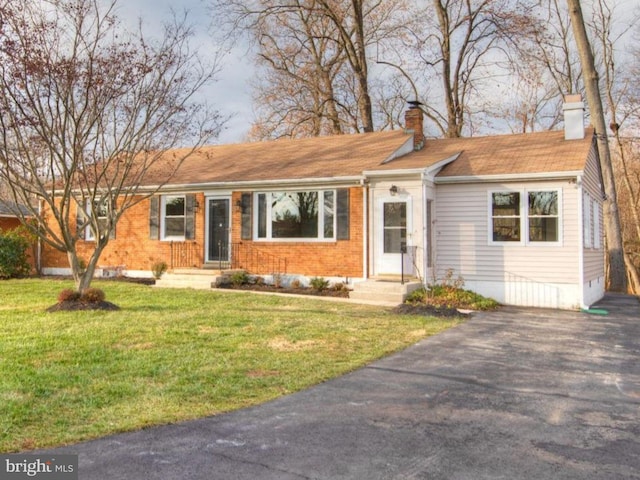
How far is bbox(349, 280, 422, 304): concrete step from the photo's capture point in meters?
11.7

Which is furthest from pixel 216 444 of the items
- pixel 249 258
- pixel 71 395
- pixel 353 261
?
pixel 249 258

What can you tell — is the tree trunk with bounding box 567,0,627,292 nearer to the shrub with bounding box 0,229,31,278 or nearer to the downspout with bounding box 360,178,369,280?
the downspout with bounding box 360,178,369,280

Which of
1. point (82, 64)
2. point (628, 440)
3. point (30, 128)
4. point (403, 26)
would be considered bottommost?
point (628, 440)

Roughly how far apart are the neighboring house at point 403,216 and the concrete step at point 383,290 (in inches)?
Result: 16.2

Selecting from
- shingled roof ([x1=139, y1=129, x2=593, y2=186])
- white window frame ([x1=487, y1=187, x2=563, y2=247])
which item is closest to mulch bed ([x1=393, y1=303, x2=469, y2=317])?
white window frame ([x1=487, y1=187, x2=563, y2=247])

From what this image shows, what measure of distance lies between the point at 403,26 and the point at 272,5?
6316 millimetres

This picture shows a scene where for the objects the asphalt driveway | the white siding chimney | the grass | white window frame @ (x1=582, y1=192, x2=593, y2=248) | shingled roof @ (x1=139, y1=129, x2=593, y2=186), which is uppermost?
the white siding chimney

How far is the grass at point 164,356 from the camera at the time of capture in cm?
450

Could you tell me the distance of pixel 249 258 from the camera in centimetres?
1461

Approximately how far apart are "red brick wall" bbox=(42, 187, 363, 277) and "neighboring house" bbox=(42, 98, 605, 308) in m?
0.03

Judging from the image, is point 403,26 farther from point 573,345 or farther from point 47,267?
point 573,345

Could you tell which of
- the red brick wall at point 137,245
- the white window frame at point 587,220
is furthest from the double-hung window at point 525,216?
the red brick wall at point 137,245

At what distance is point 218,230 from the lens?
49.7 feet

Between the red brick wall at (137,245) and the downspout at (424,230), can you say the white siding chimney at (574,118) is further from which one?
the red brick wall at (137,245)
